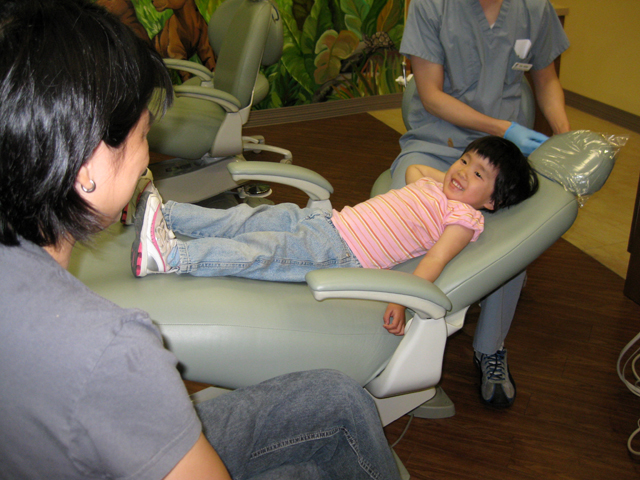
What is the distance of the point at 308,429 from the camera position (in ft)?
2.81

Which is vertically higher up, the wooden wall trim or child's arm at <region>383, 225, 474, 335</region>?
child's arm at <region>383, 225, 474, 335</region>

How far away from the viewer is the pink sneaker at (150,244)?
1.14m

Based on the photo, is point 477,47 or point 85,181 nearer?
point 85,181

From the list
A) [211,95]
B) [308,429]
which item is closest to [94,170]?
[308,429]

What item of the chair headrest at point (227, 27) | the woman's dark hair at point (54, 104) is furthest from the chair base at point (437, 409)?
the chair headrest at point (227, 27)

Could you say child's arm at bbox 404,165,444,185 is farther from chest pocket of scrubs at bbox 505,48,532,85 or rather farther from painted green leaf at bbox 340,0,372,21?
painted green leaf at bbox 340,0,372,21

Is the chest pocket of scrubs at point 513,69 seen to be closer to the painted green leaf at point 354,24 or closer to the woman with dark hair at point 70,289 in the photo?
the woman with dark hair at point 70,289

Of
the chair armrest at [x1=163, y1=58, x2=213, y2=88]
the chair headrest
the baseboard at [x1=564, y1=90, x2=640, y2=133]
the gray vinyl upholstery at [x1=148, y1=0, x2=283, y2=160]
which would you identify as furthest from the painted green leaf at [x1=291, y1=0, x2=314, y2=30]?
the baseboard at [x1=564, y1=90, x2=640, y2=133]

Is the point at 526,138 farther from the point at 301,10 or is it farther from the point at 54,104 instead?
the point at 301,10

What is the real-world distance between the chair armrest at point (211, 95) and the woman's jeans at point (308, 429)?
5.06ft

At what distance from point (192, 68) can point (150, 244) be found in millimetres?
1912

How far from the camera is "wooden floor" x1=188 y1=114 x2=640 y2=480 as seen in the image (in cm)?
142

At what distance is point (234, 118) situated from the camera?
7.61 ft

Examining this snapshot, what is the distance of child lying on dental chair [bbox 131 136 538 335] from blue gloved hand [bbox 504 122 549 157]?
0.14 meters
